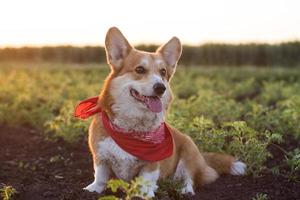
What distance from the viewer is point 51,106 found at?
12844mm

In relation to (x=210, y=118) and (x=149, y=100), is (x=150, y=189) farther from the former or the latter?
(x=210, y=118)

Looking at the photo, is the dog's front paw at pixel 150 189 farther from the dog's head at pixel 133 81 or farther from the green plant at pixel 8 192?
the green plant at pixel 8 192

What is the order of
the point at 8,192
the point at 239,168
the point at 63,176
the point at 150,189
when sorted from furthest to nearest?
the point at 63,176 → the point at 239,168 → the point at 150,189 → the point at 8,192

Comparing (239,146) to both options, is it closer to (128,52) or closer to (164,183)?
(164,183)

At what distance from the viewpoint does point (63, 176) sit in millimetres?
7508

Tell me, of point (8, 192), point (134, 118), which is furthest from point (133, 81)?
point (8, 192)

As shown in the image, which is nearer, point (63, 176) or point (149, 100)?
point (149, 100)

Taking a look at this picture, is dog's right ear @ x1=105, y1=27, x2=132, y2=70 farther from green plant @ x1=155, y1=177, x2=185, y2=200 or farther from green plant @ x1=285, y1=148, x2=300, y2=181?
green plant @ x1=285, y1=148, x2=300, y2=181

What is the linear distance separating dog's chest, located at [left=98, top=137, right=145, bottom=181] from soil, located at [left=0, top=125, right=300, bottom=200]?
1.34ft

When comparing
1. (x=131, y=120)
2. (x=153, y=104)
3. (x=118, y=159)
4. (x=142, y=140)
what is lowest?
(x=118, y=159)

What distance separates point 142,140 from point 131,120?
0.24 m

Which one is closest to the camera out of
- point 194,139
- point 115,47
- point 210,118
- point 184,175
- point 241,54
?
point 115,47

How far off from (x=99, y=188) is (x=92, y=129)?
584 millimetres

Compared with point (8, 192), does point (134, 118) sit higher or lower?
higher
